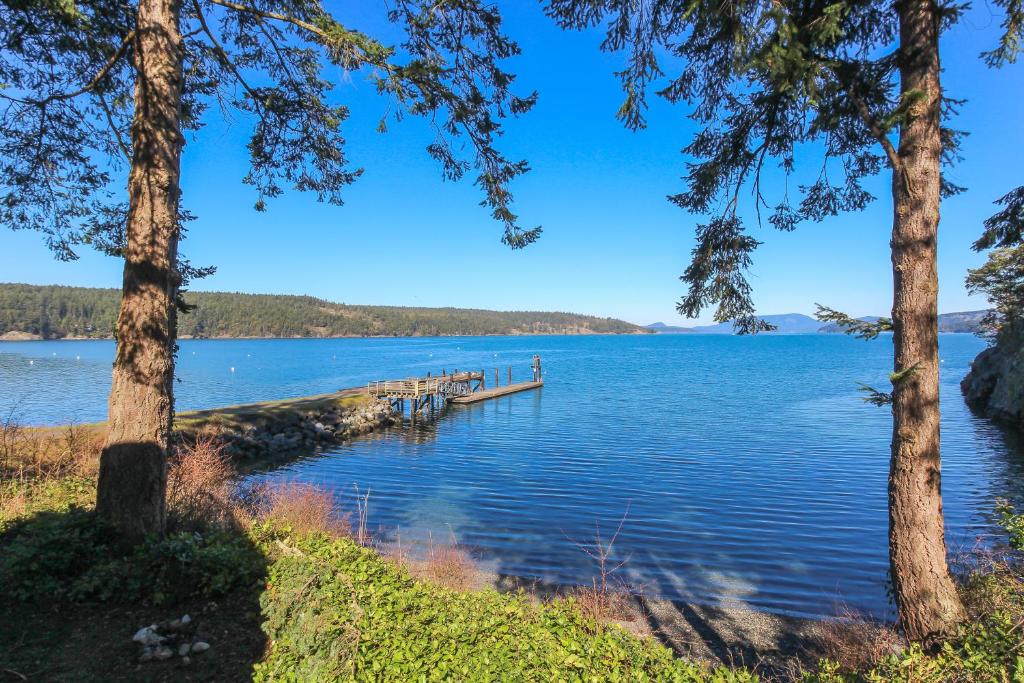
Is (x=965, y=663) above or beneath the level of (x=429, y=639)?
above

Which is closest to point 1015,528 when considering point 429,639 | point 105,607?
point 429,639

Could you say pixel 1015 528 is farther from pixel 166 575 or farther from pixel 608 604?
pixel 166 575

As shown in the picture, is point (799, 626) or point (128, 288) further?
point (799, 626)

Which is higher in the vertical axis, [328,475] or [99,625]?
[99,625]

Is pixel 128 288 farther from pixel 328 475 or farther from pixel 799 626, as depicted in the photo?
pixel 328 475

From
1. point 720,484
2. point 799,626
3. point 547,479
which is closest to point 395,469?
point 547,479

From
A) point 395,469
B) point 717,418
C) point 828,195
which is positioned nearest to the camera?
point 828,195

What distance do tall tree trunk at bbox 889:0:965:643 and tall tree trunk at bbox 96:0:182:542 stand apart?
7.94 meters

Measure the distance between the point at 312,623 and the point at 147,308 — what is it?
13.5ft

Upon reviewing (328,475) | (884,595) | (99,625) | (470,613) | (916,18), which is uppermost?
(916,18)

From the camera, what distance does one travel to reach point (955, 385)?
4644 cm

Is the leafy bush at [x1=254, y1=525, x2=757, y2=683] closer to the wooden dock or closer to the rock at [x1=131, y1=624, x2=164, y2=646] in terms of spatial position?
the rock at [x1=131, y1=624, x2=164, y2=646]

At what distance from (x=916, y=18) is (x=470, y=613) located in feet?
23.1

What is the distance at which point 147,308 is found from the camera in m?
6.11
